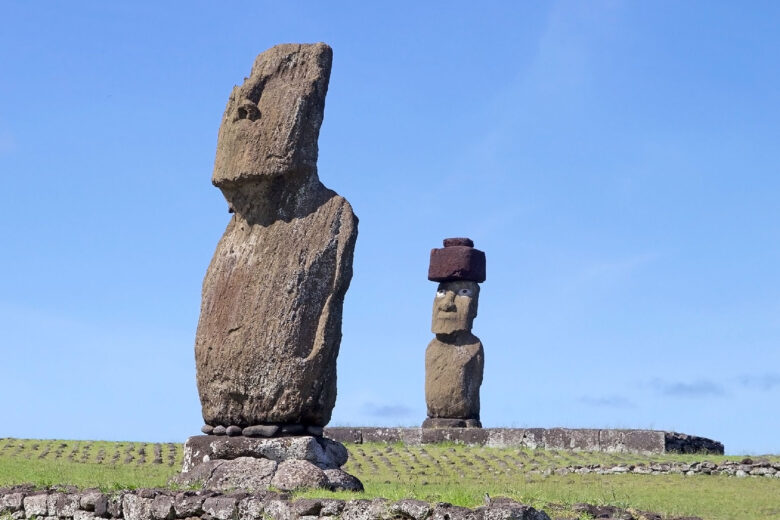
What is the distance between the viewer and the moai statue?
26.8 m

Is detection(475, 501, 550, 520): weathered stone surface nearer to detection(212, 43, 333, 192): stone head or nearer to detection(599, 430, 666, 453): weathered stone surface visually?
detection(212, 43, 333, 192): stone head

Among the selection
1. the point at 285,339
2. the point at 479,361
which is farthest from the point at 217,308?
the point at 479,361

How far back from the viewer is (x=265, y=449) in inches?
461

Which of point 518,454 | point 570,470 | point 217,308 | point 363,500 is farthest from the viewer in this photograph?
point 518,454

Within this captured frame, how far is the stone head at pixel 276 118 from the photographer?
484 inches

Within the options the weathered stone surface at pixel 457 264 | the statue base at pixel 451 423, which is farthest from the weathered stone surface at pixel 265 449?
the weathered stone surface at pixel 457 264

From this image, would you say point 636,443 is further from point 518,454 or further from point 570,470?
point 570,470

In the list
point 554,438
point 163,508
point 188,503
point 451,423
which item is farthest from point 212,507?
point 451,423

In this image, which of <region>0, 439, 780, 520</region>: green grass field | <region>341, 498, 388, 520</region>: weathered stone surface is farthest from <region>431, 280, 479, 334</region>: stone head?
<region>341, 498, 388, 520</region>: weathered stone surface

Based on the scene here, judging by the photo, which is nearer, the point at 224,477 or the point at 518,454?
the point at 224,477

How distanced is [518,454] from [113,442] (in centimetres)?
889

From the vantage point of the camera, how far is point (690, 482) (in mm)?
17969

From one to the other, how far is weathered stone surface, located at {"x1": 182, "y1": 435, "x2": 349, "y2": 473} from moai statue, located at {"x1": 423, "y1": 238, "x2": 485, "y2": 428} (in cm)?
1461

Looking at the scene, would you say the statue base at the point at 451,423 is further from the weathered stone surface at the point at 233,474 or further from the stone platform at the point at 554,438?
the weathered stone surface at the point at 233,474
